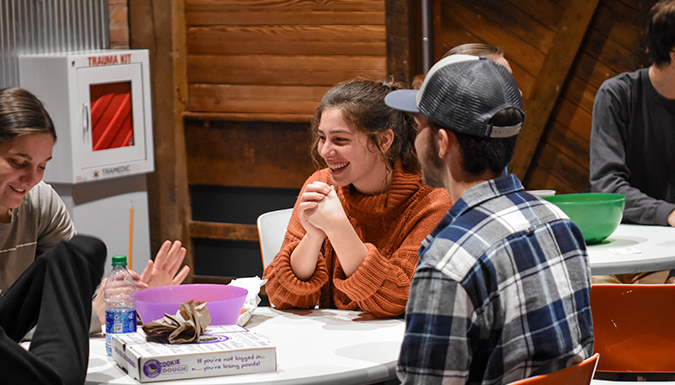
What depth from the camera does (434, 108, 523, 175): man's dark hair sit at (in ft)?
4.23

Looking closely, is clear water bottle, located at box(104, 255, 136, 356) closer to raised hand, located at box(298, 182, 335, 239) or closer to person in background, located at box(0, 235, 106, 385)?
person in background, located at box(0, 235, 106, 385)

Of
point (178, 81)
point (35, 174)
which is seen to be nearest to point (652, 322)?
point (35, 174)

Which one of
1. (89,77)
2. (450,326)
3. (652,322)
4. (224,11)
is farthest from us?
(224,11)

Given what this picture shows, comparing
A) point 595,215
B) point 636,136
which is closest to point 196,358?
point 595,215

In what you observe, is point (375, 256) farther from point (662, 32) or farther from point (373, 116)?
point (662, 32)

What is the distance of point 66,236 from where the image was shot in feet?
7.70

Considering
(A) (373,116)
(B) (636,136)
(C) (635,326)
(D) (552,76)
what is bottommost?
(C) (635,326)

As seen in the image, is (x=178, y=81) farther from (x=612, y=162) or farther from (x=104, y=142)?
(x=612, y=162)

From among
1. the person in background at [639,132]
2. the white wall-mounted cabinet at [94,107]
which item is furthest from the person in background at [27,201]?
the white wall-mounted cabinet at [94,107]

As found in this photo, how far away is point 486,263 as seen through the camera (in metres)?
1.20

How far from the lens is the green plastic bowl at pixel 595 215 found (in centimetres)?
249

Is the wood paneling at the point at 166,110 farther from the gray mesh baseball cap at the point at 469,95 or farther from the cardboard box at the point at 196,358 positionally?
the gray mesh baseball cap at the point at 469,95

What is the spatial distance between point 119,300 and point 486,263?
3.27 feet

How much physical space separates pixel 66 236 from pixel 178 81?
2641 millimetres
